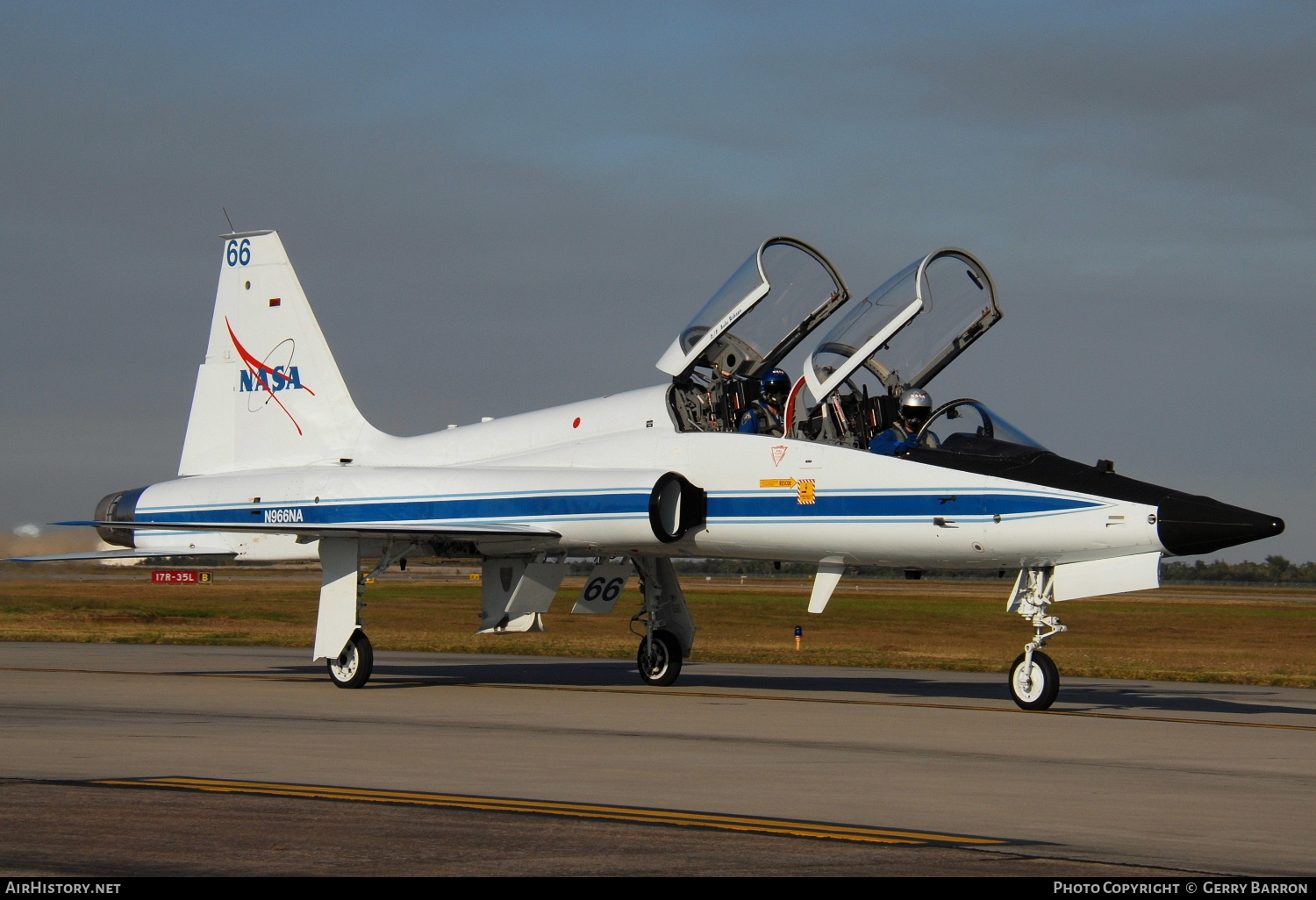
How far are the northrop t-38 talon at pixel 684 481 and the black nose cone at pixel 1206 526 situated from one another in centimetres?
3

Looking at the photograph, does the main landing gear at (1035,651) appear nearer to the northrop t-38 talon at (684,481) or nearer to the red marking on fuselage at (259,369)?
the northrop t-38 talon at (684,481)

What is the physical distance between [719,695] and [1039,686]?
4045 millimetres

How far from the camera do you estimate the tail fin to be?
68.5 ft

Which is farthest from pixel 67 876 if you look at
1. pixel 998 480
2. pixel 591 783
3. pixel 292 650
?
pixel 292 650

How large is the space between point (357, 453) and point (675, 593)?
512cm

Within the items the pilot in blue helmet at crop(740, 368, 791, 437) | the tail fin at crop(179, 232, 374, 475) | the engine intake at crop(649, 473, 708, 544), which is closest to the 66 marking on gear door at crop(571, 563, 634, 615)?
the engine intake at crop(649, 473, 708, 544)

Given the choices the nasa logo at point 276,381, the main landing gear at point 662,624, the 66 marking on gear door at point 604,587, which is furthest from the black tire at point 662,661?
the nasa logo at point 276,381

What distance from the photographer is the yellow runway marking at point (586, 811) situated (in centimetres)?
756

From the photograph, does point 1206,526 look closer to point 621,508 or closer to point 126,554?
point 621,508

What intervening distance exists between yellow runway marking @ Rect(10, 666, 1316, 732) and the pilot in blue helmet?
3.11 metres

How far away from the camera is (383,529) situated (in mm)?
17500

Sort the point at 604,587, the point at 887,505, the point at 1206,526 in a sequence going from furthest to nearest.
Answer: the point at 604,587, the point at 887,505, the point at 1206,526

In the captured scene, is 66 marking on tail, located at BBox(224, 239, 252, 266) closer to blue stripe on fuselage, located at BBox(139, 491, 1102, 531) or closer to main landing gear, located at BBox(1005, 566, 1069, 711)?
blue stripe on fuselage, located at BBox(139, 491, 1102, 531)
